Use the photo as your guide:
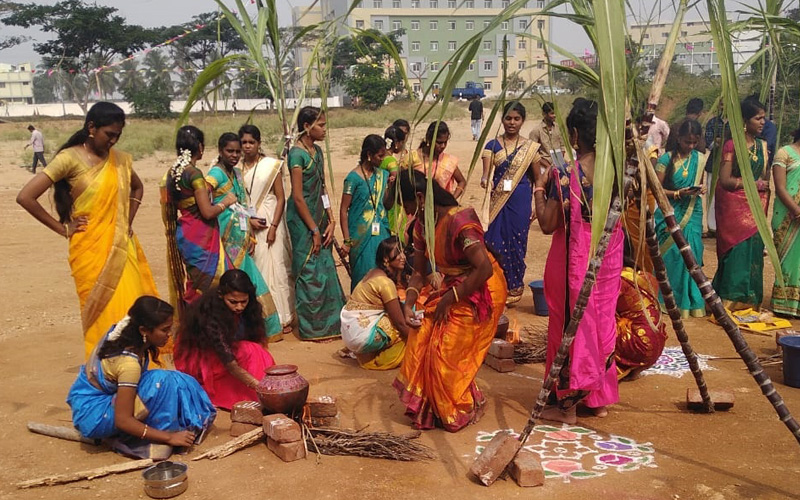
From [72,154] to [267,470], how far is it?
248 cm

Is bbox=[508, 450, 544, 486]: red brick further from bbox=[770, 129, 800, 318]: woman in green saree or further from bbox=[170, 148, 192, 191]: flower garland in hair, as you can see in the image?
bbox=[770, 129, 800, 318]: woman in green saree

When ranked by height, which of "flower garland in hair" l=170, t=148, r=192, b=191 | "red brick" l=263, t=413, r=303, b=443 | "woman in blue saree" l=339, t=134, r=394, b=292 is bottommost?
"red brick" l=263, t=413, r=303, b=443

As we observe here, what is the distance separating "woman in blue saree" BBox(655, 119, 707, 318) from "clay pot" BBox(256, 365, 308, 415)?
398 centimetres

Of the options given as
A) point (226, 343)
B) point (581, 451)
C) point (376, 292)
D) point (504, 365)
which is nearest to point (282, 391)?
point (226, 343)

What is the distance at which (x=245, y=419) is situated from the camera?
14.6ft

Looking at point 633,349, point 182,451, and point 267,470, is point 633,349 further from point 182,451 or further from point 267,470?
point 182,451

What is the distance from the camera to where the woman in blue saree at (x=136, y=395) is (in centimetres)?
412

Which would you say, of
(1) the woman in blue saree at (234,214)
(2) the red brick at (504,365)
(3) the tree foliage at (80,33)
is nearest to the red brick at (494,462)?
(2) the red brick at (504,365)

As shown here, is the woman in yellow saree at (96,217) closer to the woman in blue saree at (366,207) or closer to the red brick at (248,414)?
the red brick at (248,414)

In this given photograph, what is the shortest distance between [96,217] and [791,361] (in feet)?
15.4

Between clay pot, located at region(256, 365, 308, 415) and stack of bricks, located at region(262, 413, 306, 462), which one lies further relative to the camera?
clay pot, located at region(256, 365, 308, 415)

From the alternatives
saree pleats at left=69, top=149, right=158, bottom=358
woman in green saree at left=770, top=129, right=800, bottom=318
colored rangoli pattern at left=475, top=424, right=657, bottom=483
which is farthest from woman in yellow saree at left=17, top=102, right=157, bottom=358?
woman in green saree at left=770, top=129, right=800, bottom=318

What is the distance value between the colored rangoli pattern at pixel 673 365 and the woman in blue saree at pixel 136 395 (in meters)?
3.29

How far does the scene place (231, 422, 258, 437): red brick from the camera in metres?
4.43
